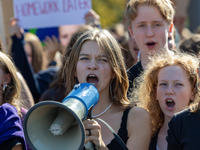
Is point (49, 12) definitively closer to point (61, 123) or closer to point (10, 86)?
point (10, 86)

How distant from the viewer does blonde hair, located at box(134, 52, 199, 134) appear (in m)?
2.58

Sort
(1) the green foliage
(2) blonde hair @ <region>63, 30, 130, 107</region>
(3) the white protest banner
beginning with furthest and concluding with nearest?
(1) the green foliage < (3) the white protest banner < (2) blonde hair @ <region>63, 30, 130, 107</region>

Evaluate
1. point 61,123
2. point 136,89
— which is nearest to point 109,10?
point 136,89

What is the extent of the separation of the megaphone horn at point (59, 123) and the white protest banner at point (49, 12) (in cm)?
297

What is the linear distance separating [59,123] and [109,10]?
72.9ft

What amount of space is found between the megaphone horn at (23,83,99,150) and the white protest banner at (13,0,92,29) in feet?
9.73

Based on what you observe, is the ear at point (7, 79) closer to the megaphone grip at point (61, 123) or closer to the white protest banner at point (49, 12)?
the megaphone grip at point (61, 123)

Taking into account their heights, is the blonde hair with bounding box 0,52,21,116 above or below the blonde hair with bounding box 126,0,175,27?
below

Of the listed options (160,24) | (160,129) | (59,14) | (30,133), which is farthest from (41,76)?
(30,133)

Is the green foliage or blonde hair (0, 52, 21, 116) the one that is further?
the green foliage

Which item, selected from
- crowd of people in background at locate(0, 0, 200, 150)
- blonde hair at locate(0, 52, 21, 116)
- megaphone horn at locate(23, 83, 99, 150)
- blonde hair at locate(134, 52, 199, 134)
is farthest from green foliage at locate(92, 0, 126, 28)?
megaphone horn at locate(23, 83, 99, 150)

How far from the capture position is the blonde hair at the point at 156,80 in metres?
2.58

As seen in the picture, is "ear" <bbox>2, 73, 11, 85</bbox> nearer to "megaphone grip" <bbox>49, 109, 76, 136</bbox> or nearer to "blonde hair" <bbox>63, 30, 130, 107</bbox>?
"blonde hair" <bbox>63, 30, 130, 107</bbox>

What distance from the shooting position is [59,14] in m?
4.94
